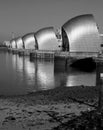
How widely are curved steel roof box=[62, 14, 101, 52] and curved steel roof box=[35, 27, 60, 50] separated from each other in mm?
18960

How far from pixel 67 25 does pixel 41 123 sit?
52181 mm

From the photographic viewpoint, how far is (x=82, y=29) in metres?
54.8

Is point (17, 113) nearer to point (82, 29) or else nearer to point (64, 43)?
point (82, 29)

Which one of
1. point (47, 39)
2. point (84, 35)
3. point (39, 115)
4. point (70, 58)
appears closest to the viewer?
point (39, 115)

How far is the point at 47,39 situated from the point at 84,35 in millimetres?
22043

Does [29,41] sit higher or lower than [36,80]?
higher

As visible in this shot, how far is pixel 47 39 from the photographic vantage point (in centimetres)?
7525

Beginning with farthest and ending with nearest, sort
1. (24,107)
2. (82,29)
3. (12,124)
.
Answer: (82,29) → (24,107) → (12,124)

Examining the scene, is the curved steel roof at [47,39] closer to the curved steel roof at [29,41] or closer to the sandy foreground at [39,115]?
the curved steel roof at [29,41]

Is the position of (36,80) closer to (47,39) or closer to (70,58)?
(70,58)

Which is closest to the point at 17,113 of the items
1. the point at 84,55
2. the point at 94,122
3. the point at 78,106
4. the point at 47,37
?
the point at 78,106


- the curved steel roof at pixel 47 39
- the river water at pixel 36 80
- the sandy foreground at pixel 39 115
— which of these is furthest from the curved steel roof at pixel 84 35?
the sandy foreground at pixel 39 115

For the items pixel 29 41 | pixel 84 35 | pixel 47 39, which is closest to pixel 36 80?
pixel 84 35

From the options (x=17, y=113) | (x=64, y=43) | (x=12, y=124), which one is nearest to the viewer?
(x=12, y=124)
